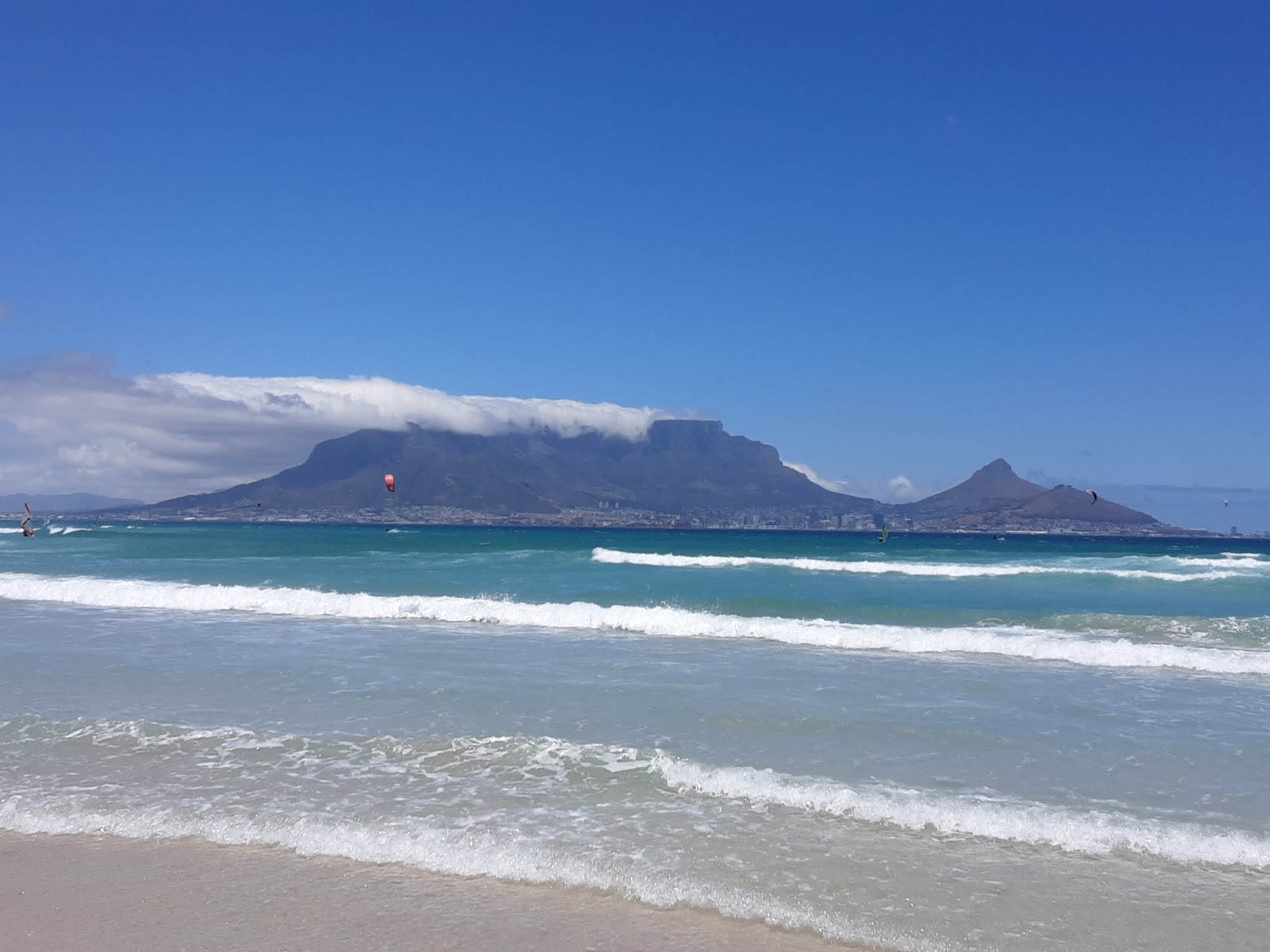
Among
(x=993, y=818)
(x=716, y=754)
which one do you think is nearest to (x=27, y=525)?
(x=716, y=754)

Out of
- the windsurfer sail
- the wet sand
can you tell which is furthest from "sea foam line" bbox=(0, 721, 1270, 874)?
the windsurfer sail

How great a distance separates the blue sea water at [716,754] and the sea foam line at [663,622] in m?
0.11

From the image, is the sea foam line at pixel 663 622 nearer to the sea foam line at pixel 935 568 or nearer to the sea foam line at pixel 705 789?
the sea foam line at pixel 705 789

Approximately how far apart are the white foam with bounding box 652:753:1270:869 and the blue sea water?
3cm

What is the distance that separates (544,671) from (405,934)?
8.08 meters

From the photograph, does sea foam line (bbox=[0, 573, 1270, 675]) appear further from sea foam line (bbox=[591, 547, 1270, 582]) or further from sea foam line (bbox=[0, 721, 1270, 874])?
sea foam line (bbox=[591, 547, 1270, 582])

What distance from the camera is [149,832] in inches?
261

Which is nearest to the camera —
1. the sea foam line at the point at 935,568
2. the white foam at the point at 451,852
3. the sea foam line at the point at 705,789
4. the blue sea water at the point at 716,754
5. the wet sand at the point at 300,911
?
the wet sand at the point at 300,911

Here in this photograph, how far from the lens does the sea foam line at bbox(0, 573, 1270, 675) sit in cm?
1549

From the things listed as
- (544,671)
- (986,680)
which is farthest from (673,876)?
(986,680)

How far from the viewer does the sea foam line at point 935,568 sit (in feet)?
116

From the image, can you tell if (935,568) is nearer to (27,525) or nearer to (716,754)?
(716,754)

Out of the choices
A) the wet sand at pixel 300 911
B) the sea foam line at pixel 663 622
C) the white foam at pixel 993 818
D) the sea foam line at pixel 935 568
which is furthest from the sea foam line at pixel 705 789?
the sea foam line at pixel 935 568

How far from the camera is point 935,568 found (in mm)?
38500
